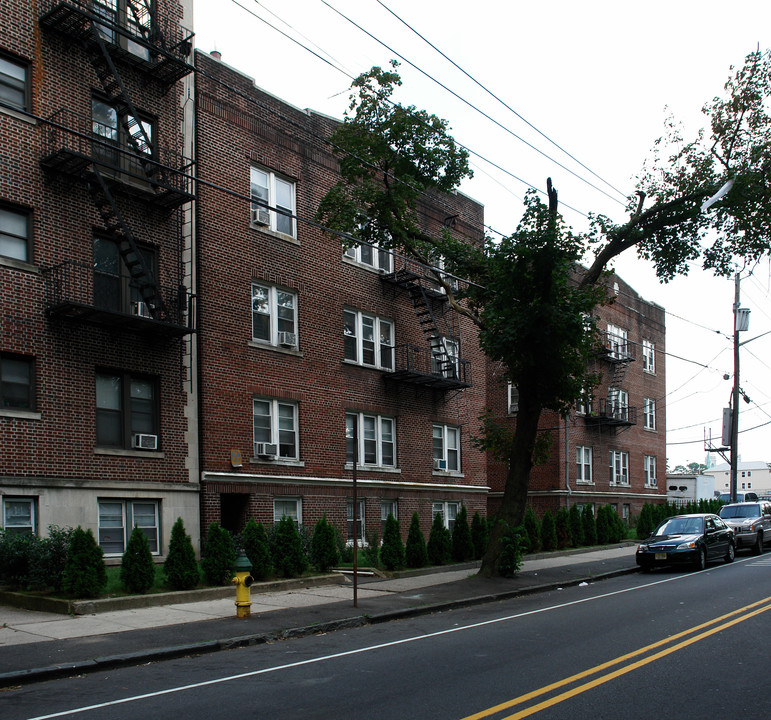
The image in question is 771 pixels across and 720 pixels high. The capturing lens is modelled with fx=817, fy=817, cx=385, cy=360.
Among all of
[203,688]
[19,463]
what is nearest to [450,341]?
[19,463]

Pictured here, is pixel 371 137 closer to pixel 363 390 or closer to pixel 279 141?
pixel 279 141

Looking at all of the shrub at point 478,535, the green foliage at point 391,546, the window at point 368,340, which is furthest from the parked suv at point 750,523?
the green foliage at point 391,546

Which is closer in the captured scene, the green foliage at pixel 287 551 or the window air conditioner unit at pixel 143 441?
the green foliage at pixel 287 551

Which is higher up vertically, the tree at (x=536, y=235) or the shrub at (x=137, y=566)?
the tree at (x=536, y=235)

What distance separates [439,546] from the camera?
71.9ft

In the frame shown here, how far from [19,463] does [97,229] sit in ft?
A: 17.9

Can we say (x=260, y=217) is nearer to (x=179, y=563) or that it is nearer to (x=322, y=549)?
(x=322, y=549)

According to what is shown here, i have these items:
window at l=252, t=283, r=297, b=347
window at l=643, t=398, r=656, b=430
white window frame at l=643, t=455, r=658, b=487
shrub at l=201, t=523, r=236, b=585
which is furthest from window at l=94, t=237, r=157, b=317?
white window frame at l=643, t=455, r=658, b=487

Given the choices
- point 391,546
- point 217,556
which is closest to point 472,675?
point 217,556

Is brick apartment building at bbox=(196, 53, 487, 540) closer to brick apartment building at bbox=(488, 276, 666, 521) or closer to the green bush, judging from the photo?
the green bush

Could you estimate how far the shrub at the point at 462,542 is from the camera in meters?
22.8

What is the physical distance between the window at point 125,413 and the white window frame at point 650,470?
32491 mm

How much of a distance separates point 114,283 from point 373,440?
9.97 meters

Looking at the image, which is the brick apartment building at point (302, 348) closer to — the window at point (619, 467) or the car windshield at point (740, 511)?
the car windshield at point (740, 511)
